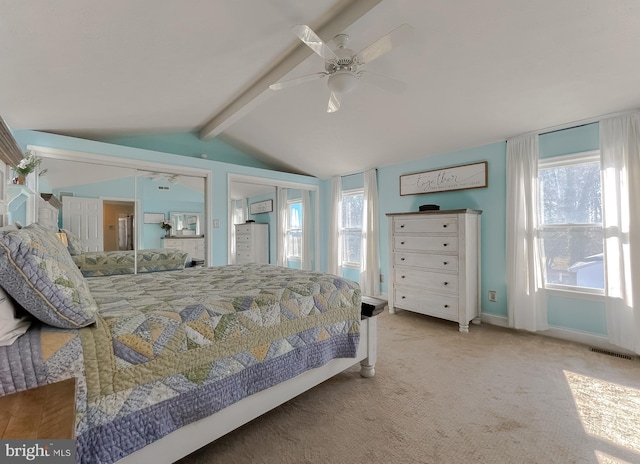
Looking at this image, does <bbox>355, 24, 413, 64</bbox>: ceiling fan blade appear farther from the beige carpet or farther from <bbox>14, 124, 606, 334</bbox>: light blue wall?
<bbox>14, 124, 606, 334</bbox>: light blue wall

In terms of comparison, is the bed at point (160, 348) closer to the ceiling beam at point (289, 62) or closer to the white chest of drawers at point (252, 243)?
the ceiling beam at point (289, 62)

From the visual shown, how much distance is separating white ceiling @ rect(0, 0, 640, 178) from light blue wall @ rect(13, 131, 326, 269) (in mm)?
168

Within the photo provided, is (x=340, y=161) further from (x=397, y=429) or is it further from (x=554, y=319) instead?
(x=397, y=429)

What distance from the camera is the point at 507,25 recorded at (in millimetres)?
1964

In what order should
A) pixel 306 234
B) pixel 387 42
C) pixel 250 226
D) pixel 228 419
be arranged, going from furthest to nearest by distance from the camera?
pixel 306 234 < pixel 250 226 < pixel 387 42 < pixel 228 419

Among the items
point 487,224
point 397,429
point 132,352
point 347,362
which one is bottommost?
point 397,429

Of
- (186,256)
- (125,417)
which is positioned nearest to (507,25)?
(125,417)

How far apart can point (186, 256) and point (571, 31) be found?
14.7 ft

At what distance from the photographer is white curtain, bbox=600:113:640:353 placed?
8.22 ft

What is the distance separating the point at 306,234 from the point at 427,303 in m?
2.63

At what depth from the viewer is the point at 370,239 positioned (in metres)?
4.73

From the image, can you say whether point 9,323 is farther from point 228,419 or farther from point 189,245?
point 189,245

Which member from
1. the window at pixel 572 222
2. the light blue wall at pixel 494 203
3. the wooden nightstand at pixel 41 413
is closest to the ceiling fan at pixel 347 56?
the wooden nightstand at pixel 41 413

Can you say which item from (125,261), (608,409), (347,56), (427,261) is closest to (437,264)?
(427,261)
